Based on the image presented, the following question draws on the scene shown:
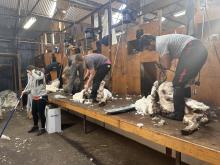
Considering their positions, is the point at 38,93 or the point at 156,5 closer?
the point at 156,5

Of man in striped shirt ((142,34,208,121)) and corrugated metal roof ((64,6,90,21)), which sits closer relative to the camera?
man in striped shirt ((142,34,208,121))

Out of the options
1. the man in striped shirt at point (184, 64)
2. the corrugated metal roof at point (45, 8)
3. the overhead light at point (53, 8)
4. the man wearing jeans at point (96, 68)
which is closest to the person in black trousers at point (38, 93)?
the man wearing jeans at point (96, 68)

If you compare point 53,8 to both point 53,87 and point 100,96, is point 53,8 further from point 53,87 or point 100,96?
point 100,96

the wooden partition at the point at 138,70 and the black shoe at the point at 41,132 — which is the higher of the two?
the wooden partition at the point at 138,70

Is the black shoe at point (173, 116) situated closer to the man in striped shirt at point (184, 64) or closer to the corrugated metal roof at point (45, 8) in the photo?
the man in striped shirt at point (184, 64)

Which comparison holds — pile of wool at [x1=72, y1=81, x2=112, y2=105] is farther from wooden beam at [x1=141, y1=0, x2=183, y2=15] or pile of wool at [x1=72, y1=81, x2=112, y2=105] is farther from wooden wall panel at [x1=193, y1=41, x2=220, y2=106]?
wooden beam at [x1=141, y1=0, x2=183, y2=15]

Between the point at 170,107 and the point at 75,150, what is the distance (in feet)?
6.78

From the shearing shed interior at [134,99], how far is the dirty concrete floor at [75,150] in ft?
0.05

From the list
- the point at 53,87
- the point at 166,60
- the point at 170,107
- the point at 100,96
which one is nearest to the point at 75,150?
the point at 100,96

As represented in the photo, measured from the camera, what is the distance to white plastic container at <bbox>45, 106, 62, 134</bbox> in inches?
187

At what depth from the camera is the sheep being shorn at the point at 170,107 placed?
6.94 feet

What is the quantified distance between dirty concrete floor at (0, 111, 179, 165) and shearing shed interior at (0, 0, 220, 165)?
0.02 meters

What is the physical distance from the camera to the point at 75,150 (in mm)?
3809

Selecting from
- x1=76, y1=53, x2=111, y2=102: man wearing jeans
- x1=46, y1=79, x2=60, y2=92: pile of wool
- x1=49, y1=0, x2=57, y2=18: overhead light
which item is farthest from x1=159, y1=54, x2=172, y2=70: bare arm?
x1=49, y1=0, x2=57, y2=18: overhead light
